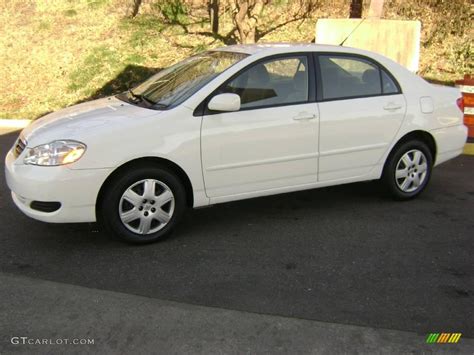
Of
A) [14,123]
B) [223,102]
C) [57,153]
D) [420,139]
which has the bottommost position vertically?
[14,123]

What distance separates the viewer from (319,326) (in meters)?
3.13

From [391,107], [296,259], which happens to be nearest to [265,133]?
[296,259]

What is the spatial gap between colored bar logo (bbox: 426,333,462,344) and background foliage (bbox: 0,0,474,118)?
903cm

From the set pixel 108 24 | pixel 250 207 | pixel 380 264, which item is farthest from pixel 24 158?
pixel 108 24

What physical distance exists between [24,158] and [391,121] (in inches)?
130

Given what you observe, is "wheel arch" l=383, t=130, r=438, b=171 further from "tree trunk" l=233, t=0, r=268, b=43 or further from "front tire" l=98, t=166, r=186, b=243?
"tree trunk" l=233, t=0, r=268, b=43

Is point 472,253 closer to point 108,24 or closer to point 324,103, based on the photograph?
point 324,103

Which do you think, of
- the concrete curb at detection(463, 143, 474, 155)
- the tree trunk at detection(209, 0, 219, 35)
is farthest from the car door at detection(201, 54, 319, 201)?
the tree trunk at detection(209, 0, 219, 35)

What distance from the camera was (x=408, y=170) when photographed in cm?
532

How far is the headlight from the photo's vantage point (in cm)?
396

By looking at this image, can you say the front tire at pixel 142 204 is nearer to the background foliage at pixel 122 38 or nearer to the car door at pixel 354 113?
the car door at pixel 354 113

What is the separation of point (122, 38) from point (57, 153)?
427 inches

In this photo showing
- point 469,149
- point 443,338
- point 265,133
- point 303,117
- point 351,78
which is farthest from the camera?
point 469,149

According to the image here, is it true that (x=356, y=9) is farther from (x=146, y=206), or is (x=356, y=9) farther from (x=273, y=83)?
(x=146, y=206)
